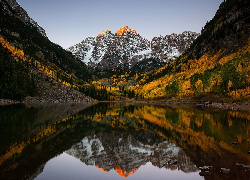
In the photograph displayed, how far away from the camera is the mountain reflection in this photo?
1396 cm

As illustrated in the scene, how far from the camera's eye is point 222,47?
7387 inches

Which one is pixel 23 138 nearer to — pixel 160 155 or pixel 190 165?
pixel 160 155

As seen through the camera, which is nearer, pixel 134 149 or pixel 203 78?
pixel 134 149

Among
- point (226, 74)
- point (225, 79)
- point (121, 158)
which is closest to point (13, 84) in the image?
point (121, 158)

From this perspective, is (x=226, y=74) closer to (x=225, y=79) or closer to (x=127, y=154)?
(x=225, y=79)

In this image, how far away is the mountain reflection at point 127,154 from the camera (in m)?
14.0

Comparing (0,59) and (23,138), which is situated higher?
(0,59)

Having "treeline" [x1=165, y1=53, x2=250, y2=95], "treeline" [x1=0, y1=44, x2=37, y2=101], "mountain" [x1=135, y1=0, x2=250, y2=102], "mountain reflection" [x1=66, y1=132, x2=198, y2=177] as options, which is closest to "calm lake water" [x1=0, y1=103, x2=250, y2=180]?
"mountain reflection" [x1=66, y1=132, x2=198, y2=177]

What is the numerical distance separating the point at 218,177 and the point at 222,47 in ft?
659

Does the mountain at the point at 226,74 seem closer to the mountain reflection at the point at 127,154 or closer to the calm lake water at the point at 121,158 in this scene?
the calm lake water at the point at 121,158

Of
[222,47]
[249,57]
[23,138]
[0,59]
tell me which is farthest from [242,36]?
[23,138]

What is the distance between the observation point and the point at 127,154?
55.9ft

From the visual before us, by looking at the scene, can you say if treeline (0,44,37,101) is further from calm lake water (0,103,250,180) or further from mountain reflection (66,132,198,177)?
mountain reflection (66,132,198,177)

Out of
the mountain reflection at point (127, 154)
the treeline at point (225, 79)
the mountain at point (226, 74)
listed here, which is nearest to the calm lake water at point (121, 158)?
the mountain reflection at point (127, 154)
